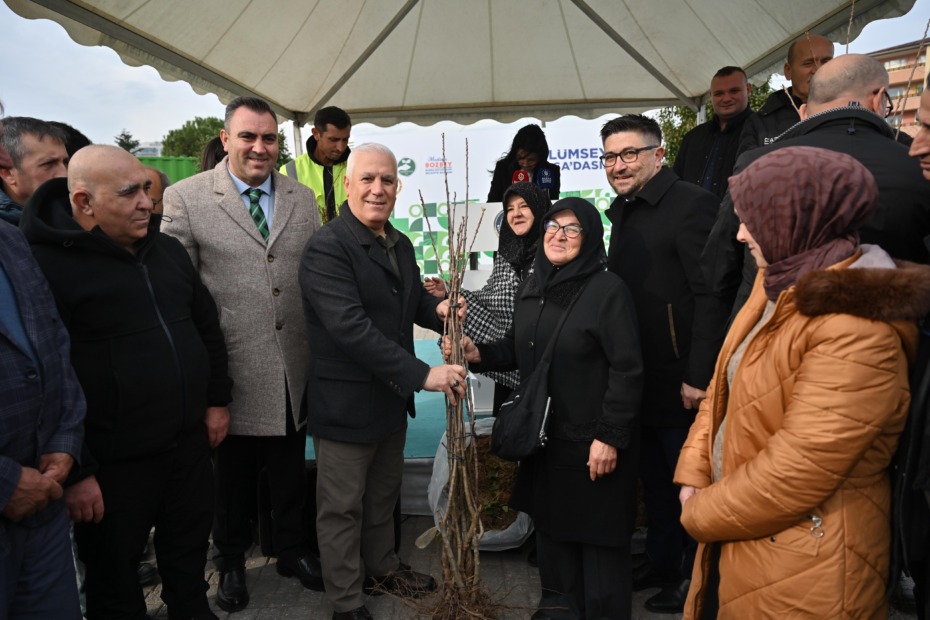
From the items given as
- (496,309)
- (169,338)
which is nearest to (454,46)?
(496,309)

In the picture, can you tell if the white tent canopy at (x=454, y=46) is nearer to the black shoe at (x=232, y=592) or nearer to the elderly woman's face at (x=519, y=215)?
the elderly woman's face at (x=519, y=215)

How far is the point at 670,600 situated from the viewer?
2766mm

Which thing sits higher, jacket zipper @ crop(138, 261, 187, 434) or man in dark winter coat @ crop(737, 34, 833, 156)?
man in dark winter coat @ crop(737, 34, 833, 156)

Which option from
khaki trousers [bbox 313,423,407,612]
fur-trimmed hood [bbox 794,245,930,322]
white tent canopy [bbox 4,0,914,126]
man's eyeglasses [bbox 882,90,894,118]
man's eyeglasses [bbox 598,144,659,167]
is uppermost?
white tent canopy [bbox 4,0,914,126]

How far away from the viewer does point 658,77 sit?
5680 millimetres

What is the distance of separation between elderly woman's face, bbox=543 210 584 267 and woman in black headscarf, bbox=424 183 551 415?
650mm

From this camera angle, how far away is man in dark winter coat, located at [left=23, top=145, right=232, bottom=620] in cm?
216

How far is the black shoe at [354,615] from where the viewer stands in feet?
8.79

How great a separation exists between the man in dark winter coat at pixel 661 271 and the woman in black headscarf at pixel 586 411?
0.34m

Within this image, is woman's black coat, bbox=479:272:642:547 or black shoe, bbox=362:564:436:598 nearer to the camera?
woman's black coat, bbox=479:272:642:547

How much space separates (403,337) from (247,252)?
2.64 ft

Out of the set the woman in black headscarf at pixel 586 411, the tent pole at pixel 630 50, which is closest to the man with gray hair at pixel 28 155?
the woman in black headscarf at pixel 586 411

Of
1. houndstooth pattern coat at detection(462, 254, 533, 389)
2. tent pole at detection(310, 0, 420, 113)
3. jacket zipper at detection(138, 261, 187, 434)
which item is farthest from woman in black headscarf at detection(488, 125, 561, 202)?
jacket zipper at detection(138, 261, 187, 434)

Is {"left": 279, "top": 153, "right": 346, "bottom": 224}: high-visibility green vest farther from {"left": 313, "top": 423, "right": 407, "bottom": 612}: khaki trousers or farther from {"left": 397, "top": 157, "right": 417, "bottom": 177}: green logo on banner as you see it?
{"left": 397, "top": 157, "right": 417, "bottom": 177}: green logo on banner
